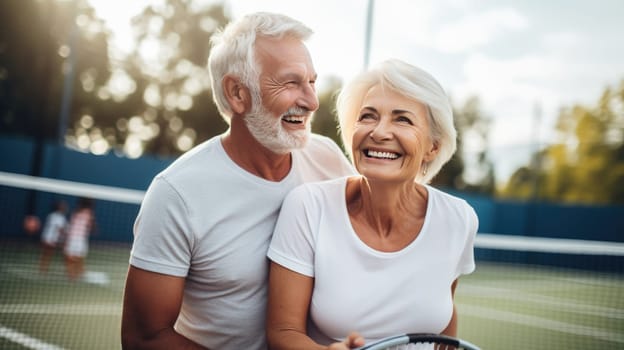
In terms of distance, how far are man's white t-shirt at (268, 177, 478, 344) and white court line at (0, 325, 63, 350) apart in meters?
5.40

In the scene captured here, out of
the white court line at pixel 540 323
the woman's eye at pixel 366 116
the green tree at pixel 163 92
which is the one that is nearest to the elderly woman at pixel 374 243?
the woman's eye at pixel 366 116

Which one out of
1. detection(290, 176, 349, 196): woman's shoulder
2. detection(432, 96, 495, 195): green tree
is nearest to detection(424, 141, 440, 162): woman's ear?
detection(290, 176, 349, 196): woman's shoulder

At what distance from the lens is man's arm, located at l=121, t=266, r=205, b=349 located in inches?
95.0

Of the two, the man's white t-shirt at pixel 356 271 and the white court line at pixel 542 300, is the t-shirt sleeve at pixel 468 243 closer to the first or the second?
the man's white t-shirt at pixel 356 271

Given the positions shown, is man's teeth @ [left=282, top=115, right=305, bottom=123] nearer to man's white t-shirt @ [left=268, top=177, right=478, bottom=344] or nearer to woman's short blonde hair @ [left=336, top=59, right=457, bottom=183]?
woman's short blonde hair @ [left=336, top=59, right=457, bottom=183]

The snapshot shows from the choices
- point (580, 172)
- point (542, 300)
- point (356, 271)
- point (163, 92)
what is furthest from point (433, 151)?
point (163, 92)

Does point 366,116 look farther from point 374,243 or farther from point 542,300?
point 542,300

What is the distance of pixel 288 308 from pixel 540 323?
10.2 meters

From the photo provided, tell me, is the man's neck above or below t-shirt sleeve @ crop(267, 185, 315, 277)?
above

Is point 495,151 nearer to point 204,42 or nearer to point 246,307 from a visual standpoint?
point 204,42

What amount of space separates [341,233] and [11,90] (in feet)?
93.2

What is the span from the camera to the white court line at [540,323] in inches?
409

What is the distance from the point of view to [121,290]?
36.1 ft

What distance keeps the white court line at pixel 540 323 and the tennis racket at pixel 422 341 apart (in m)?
9.00
